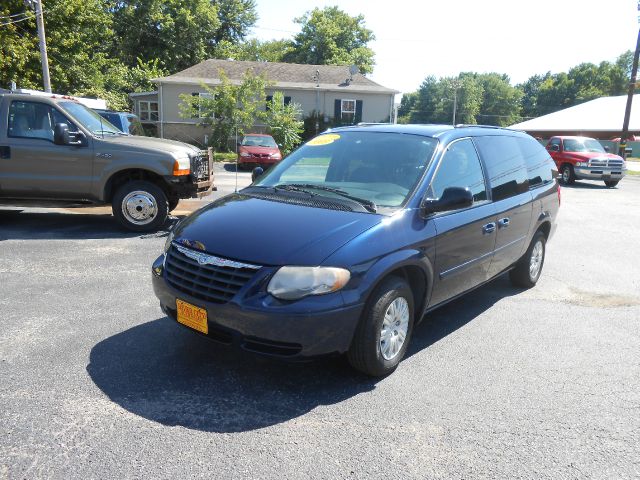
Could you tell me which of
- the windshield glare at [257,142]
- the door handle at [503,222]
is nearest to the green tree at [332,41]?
the windshield glare at [257,142]

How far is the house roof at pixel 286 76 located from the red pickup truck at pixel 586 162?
54.5 ft

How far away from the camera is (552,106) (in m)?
96.4

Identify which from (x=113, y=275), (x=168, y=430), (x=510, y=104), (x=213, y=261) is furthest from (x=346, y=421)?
(x=510, y=104)

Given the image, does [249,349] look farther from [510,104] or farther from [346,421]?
[510,104]

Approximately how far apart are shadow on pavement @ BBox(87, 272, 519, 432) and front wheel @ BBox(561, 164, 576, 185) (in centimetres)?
1771

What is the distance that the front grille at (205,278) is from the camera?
3.20 m

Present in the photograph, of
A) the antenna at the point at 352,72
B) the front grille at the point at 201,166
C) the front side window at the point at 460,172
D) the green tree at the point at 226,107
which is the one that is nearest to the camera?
the front side window at the point at 460,172

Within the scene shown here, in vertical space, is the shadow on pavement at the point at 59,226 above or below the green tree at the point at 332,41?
below

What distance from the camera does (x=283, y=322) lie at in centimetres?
305

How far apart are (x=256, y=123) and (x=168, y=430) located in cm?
3080

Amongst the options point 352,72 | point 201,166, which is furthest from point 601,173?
point 352,72

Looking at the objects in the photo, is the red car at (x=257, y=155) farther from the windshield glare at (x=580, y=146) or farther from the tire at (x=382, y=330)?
the tire at (x=382, y=330)

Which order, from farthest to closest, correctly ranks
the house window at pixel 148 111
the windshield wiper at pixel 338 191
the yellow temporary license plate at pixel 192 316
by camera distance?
the house window at pixel 148 111 < the windshield wiper at pixel 338 191 < the yellow temporary license plate at pixel 192 316

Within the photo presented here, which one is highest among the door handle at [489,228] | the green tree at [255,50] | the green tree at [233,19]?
the green tree at [233,19]
